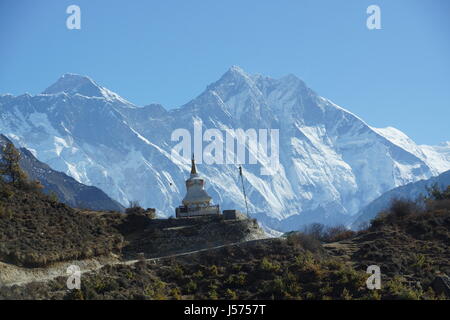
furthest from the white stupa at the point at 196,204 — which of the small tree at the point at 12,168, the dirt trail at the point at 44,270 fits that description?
the small tree at the point at 12,168

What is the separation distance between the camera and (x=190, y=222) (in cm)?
7181

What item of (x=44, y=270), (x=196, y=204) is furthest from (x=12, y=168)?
(x=44, y=270)

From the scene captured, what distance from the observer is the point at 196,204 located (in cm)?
7850

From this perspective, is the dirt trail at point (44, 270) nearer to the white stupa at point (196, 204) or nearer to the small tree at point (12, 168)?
the white stupa at point (196, 204)

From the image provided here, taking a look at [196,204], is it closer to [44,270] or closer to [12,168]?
[12,168]

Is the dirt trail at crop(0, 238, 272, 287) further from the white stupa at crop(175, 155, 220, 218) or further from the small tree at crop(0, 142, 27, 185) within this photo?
the small tree at crop(0, 142, 27, 185)

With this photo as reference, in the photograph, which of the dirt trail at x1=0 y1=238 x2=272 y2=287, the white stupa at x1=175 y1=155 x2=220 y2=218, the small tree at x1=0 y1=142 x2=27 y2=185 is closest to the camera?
the dirt trail at x1=0 y1=238 x2=272 y2=287

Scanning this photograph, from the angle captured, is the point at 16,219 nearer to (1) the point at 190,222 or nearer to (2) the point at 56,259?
(2) the point at 56,259

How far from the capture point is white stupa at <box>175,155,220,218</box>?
76562 millimetres

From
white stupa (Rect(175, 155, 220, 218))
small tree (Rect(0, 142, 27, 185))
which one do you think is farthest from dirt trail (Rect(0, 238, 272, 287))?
small tree (Rect(0, 142, 27, 185))

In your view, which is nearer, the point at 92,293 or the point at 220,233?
the point at 92,293
